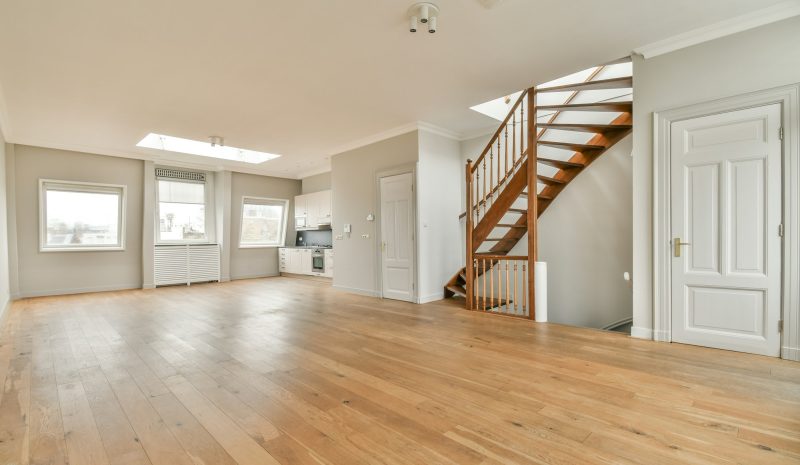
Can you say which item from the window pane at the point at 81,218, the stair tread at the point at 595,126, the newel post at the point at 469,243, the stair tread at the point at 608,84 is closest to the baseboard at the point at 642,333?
the newel post at the point at 469,243

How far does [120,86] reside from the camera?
4164 mm

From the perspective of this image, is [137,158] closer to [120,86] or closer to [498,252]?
[120,86]

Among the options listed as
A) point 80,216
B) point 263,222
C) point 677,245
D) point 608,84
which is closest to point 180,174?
point 80,216

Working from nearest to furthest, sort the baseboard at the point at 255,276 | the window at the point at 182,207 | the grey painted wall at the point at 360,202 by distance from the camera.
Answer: the grey painted wall at the point at 360,202 < the window at the point at 182,207 < the baseboard at the point at 255,276

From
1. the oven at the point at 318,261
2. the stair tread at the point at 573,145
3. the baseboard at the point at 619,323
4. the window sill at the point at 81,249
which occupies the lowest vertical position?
the baseboard at the point at 619,323

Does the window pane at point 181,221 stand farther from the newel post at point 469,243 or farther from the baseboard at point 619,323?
the baseboard at point 619,323

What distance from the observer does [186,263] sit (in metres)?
8.45

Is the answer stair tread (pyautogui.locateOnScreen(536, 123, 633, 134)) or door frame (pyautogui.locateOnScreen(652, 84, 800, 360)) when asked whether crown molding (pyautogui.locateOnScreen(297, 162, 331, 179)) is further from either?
door frame (pyautogui.locateOnScreen(652, 84, 800, 360))

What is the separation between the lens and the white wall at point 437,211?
577 cm

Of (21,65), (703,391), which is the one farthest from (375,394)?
(21,65)

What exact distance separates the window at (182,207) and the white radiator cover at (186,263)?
0.38 metres

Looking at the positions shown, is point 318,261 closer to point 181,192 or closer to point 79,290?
point 181,192

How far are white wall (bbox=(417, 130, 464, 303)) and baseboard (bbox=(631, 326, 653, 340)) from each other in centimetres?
294

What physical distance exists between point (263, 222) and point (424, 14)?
27.6 feet
